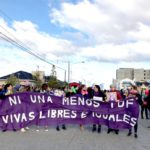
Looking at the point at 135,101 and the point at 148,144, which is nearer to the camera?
the point at 148,144

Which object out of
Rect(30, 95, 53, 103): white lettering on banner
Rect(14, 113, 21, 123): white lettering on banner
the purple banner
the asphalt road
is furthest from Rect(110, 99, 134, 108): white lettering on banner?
Rect(14, 113, 21, 123): white lettering on banner

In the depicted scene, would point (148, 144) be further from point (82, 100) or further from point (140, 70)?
point (140, 70)

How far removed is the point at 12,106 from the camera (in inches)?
579

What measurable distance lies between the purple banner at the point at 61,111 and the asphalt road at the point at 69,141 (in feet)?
1.30

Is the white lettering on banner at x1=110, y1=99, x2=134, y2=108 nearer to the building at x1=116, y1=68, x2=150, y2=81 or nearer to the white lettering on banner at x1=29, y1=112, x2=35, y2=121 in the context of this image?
the white lettering on banner at x1=29, y1=112, x2=35, y2=121

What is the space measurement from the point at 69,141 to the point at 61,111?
10.3ft

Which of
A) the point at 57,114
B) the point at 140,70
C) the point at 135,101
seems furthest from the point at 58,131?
the point at 140,70

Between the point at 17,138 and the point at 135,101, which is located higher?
the point at 135,101

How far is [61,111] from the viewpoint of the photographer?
15.1m

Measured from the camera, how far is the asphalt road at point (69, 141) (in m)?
10.8

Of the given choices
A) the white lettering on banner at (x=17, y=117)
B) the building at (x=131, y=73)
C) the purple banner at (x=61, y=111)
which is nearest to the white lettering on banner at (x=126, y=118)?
the purple banner at (x=61, y=111)

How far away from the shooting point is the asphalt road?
1080 centimetres

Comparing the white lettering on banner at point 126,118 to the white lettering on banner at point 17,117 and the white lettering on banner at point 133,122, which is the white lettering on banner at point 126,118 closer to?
the white lettering on banner at point 133,122

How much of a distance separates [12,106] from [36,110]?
2.82ft
